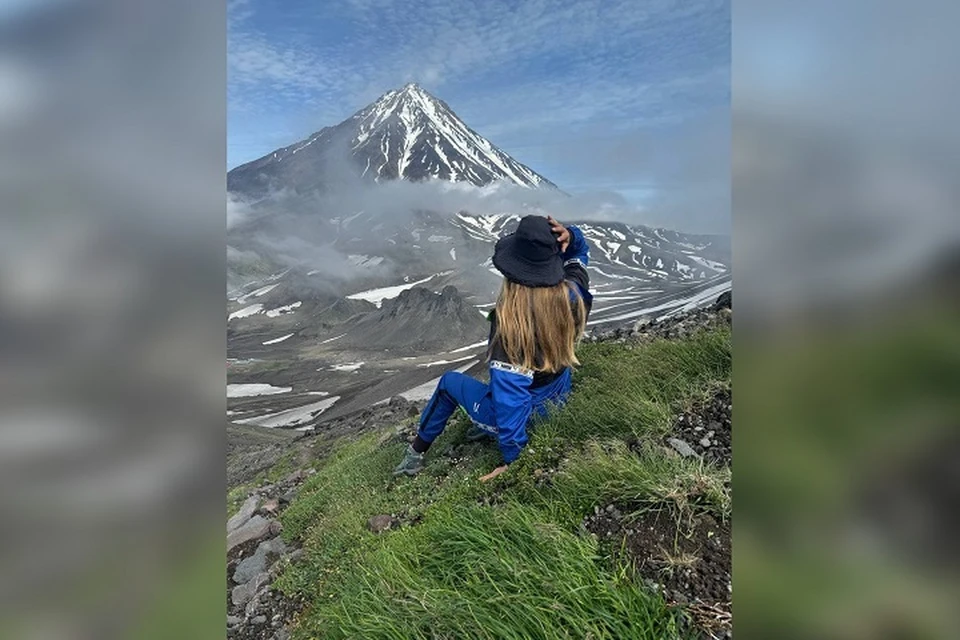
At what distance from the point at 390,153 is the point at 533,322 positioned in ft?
5.42

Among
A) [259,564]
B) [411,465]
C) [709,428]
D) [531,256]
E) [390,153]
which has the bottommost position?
[259,564]

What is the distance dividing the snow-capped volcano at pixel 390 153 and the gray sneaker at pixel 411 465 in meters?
1.34

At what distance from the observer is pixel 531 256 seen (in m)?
1.78

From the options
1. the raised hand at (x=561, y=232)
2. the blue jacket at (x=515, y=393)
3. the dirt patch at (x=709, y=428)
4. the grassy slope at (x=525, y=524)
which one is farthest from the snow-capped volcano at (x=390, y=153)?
the dirt patch at (x=709, y=428)

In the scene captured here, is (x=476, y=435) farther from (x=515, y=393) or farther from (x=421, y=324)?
(x=421, y=324)

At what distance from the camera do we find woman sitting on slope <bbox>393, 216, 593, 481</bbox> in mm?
1777

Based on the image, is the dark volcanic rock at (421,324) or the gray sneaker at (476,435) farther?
the dark volcanic rock at (421,324)

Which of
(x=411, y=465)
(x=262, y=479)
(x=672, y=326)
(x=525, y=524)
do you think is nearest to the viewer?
(x=525, y=524)

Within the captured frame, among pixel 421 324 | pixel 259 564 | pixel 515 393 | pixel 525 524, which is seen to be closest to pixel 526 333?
pixel 515 393

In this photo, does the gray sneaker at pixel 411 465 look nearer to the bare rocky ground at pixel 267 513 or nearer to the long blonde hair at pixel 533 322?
the bare rocky ground at pixel 267 513

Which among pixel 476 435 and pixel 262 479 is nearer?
pixel 476 435

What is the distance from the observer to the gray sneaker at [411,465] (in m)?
2.05
